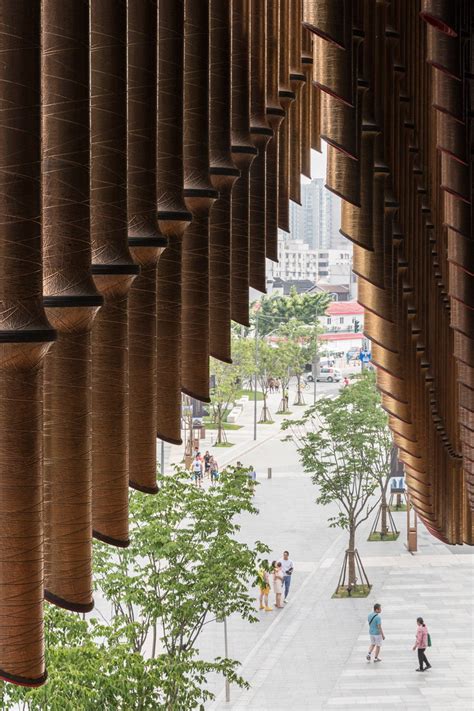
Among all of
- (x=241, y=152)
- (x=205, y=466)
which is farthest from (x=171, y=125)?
(x=205, y=466)

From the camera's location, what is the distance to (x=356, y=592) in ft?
94.7

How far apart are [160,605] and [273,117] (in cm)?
1024

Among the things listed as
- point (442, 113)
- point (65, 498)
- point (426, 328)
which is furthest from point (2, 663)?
point (426, 328)

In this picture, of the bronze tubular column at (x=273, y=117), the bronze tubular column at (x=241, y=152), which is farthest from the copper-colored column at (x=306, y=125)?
the bronze tubular column at (x=241, y=152)

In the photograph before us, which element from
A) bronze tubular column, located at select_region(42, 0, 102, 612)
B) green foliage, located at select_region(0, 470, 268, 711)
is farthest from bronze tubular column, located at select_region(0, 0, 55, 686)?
green foliage, located at select_region(0, 470, 268, 711)

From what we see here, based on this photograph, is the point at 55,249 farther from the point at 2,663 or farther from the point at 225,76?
the point at 225,76

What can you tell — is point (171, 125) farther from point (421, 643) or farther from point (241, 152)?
point (421, 643)

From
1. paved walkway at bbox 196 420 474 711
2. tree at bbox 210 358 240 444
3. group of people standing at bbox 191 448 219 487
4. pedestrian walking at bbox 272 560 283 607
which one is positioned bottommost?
paved walkway at bbox 196 420 474 711

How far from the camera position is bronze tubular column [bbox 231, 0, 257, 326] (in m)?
6.07

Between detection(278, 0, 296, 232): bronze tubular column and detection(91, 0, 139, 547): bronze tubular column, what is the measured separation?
4.65m

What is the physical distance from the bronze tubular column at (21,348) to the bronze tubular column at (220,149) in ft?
8.31

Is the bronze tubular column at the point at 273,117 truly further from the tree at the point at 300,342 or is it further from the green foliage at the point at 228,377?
the tree at the point at 300,342

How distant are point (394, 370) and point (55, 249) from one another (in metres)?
5.60

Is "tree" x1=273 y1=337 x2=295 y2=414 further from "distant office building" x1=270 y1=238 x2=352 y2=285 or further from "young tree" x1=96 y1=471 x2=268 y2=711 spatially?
"distant office building" x1=270 y1=238 x2=352 y2=285
